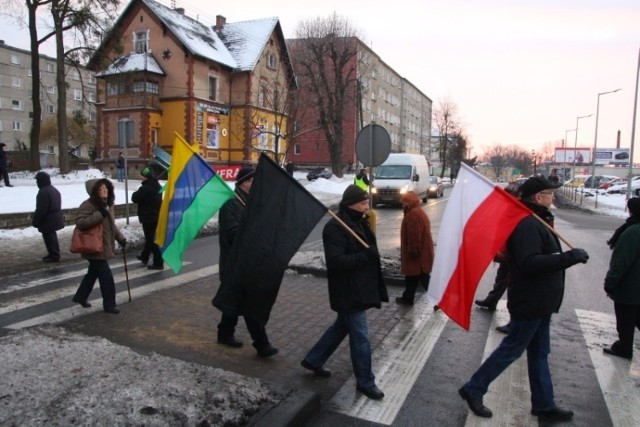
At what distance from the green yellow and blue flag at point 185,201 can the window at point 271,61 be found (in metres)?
40.4

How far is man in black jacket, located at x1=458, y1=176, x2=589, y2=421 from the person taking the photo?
3.68 meters

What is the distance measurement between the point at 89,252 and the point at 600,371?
570 cm

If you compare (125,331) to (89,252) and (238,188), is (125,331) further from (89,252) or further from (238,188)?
(238,188)

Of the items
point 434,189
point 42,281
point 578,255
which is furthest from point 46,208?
point 434,189

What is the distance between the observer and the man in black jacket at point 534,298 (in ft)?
12.1

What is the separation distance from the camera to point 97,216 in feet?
20.4

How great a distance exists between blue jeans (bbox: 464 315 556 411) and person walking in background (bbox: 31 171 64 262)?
8539 mm

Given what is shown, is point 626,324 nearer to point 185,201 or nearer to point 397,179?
point 185,201

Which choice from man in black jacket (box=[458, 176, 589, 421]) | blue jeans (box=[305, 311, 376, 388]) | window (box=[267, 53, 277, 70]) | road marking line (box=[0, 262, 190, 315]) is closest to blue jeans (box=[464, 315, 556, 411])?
man in black jacket (box=[458, 176, 589, 421])

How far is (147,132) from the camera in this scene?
36656mm

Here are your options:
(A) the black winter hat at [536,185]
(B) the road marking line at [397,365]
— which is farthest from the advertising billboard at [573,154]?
(A) the black winter hat at [536,185]

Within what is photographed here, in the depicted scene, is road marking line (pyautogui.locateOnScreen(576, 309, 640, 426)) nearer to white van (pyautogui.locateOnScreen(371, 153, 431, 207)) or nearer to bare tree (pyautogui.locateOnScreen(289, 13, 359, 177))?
white van (pyautogui.locateOnScreen(371, 153, 431, 207))

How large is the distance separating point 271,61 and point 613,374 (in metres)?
43.1

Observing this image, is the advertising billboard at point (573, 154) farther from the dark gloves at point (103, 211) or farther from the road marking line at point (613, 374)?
the dark gloves at point (103, 211)
